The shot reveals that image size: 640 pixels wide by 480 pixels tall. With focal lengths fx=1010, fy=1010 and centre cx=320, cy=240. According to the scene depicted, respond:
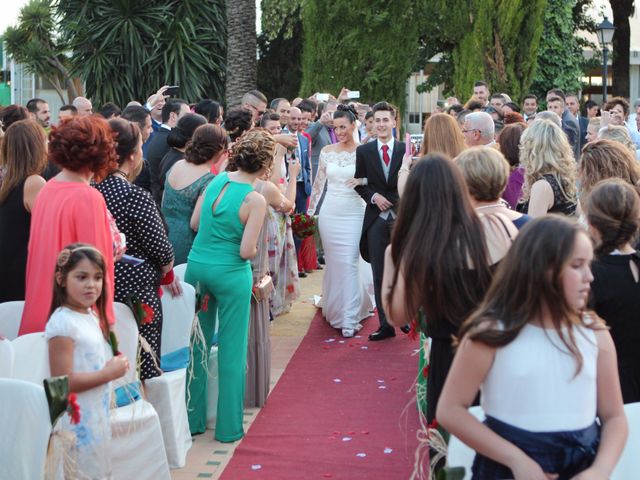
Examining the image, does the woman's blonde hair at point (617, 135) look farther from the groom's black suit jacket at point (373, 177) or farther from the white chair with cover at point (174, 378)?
the white chair with cover at point (174, 378)

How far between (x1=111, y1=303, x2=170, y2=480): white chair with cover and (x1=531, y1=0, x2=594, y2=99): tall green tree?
76.3 feet

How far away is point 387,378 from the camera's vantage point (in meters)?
7.91

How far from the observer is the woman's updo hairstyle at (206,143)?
668 cm

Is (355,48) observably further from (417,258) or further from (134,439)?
(417,258)

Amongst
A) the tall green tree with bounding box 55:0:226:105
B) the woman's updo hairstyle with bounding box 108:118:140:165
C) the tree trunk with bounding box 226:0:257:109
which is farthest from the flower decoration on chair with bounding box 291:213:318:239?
the tall green tree with bounding box 55:0:226:105

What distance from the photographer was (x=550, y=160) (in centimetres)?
616

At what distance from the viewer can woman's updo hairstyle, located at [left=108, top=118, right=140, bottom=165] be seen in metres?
5.41

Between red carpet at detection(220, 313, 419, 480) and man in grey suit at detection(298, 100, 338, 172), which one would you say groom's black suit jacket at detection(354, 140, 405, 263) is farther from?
man in grey suit at detection(298, 100, 338, 172)

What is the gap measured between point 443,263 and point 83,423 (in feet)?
5.49

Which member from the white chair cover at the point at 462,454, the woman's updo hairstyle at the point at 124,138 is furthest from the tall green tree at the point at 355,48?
the white chair cover at the point at 462,454

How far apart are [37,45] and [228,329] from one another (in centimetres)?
3409

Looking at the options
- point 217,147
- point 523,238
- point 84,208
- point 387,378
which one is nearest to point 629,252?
point 523,238

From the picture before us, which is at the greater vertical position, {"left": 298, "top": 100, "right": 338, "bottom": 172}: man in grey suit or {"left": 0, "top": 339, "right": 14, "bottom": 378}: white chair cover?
{"left": 298, "top": 100, "right": 338, "bottom": 172}: man in grey suit

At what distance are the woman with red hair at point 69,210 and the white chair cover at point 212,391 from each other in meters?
1.94
